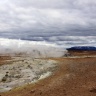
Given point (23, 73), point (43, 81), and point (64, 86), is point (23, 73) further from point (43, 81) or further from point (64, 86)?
point (64, 86)

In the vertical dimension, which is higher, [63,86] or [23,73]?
[63,86]

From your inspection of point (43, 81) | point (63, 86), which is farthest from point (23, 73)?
point (63, 86)

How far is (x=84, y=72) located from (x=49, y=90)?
10.4 metres

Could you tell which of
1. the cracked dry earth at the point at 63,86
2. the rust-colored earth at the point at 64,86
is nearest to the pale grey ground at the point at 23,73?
the cracked dry earth at the point at 63,86

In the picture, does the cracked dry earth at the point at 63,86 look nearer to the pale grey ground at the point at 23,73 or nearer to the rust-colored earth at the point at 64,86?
the rust-colored earth at the point at 64,86

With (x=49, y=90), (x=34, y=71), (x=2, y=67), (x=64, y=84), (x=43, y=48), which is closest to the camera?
(x=49, y=90)

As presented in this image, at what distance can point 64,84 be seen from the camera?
28219 mm

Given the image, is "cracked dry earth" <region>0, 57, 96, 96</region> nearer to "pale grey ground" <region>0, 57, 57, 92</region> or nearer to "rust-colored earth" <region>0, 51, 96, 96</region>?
"rust-colored earth" <region>0, 51, 96, 96</region>

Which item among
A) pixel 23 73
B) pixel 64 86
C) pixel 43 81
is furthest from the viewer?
pixel 23 73

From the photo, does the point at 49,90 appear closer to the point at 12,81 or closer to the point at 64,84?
the point at 64,84

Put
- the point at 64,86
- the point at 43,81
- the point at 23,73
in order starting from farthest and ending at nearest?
the point at 23,73 → the point at 43,81 → the point at 64,86

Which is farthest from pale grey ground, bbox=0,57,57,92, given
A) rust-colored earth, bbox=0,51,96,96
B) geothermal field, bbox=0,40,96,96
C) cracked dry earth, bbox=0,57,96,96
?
rust-colored earth, bbox=0,51,96,96

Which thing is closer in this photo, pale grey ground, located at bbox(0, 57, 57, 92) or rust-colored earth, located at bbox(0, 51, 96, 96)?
rust-colored earth, located at bbox(0, 51, 96, 96)

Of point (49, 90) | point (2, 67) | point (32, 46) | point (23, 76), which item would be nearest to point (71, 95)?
point (49, 90)
